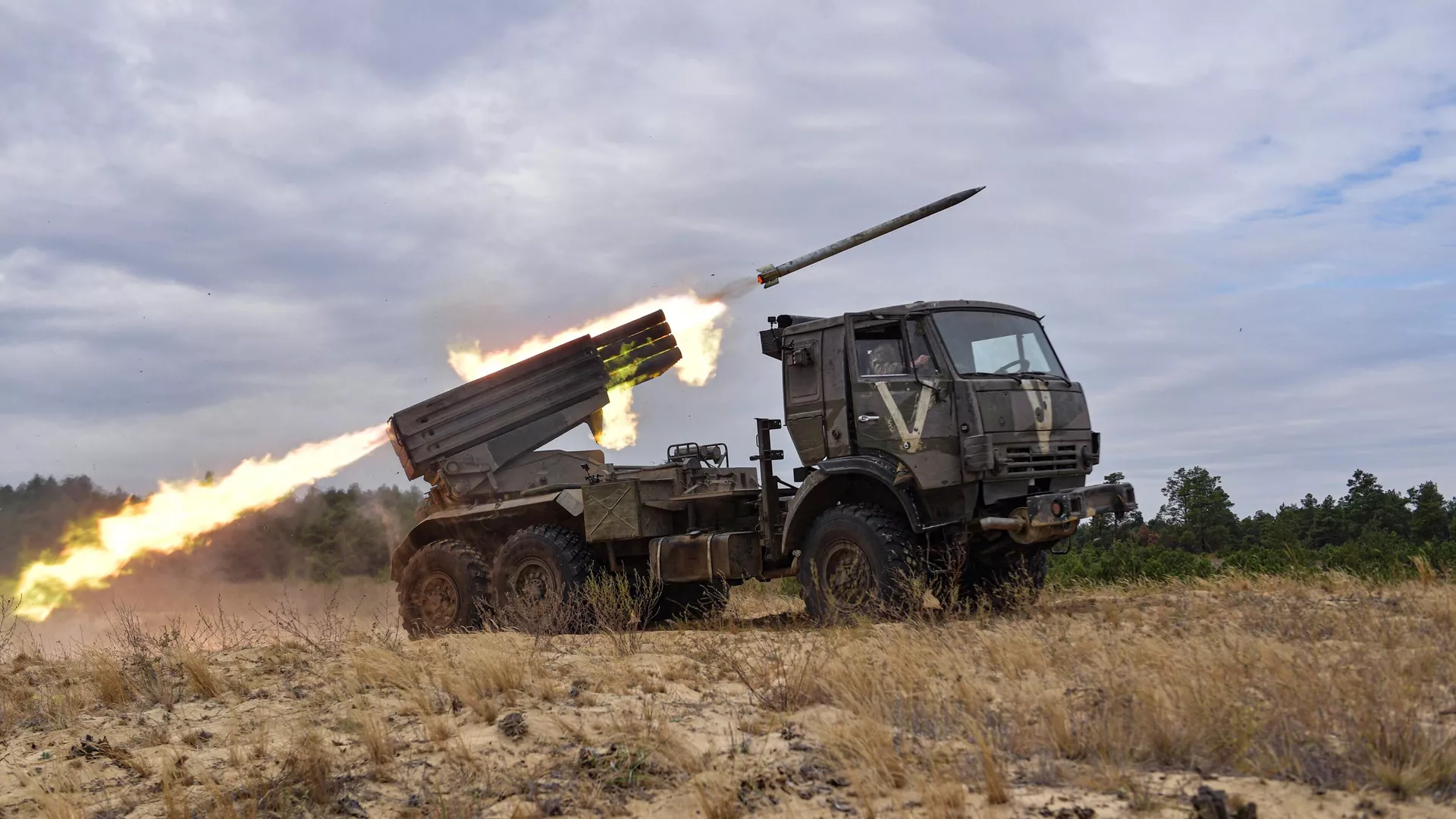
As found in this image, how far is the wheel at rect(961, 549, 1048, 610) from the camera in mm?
12180

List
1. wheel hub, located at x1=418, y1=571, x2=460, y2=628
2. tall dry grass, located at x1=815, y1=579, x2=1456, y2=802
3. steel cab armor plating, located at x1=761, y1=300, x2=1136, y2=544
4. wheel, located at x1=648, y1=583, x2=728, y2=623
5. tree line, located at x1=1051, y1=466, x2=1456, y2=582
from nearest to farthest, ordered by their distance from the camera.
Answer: tall dry grass, located at x1=815, y1=579, x2=1456, y2=802 → steel cab armor plating, located at x1=761, y1=300, x2=1136, y2=544 → wheel, located at x1=648, y1=583, x2=728, y2=623 → wheel hub, located at x1=418, y1=571, x2=460, y2=628 → tree line, located at x1=1051, y1=466, x2=1456, y2=582

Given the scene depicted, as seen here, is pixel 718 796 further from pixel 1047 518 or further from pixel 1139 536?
pixel 1139 536

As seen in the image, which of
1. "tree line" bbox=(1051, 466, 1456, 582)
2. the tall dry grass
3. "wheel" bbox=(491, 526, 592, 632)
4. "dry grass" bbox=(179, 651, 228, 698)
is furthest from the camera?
"tree line" bbox=(1051, 466, 1456, 582)

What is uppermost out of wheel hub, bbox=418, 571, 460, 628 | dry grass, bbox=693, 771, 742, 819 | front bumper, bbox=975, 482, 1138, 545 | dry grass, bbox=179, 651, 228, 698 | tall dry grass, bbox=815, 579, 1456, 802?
front bumper, bbox=975, 482, 1138, 545

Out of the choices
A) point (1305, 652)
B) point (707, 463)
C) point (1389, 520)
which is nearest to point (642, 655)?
point (707, 463)

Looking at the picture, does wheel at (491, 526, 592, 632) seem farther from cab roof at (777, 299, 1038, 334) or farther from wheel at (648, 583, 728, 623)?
cab roof at (777, 299, 1038, 334)

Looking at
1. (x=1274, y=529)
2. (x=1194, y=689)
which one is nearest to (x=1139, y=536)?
(x=1274, y=529)

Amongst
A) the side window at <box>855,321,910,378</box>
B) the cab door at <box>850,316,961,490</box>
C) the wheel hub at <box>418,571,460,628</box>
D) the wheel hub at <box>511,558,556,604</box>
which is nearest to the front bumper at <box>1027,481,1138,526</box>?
the cab door at <box>850,316,961,490</box>

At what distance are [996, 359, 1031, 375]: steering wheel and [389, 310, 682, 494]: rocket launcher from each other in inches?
209

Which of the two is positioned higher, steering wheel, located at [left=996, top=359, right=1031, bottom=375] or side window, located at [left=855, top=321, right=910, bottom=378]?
side window, located at [left=855, top=321, right=910, bottom=378]

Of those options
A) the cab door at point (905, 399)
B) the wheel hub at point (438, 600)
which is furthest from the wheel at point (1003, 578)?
the wheel hub at point (438, 600)

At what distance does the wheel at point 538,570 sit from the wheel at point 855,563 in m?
3.21

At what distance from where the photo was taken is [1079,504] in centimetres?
1109

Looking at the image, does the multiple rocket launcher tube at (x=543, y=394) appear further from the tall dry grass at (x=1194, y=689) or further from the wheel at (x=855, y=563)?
the tall dry grass at (x=1194, y=689)
